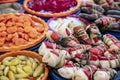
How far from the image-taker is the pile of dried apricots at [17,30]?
156 cm

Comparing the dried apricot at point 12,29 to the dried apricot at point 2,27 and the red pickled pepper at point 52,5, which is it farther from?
the red pickled pepper at point 52,5

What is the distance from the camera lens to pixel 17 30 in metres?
1.62

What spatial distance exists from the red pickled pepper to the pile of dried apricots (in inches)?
10.3

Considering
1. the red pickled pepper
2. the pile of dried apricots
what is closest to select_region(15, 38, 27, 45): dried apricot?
the pile of dried apricots

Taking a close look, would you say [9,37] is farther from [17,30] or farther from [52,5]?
[52,5]

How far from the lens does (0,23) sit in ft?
5.49

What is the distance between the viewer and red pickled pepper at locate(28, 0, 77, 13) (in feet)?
6.46

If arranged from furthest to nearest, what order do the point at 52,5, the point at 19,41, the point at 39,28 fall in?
the point at 52,5, the point at 39,28, the point at 19,41

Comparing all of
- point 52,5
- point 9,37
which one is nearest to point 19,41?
point 9,37

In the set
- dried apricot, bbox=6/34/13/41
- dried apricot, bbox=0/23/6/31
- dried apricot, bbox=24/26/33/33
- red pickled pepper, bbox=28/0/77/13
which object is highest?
red pickled pepper, bbox=28/0/77/13

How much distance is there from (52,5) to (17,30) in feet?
1.53

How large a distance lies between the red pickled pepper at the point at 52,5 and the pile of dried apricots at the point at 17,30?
262 mm

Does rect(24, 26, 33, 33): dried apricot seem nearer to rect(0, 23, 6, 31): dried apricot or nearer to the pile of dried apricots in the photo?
the pile of dried apricots

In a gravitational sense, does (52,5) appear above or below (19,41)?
above
